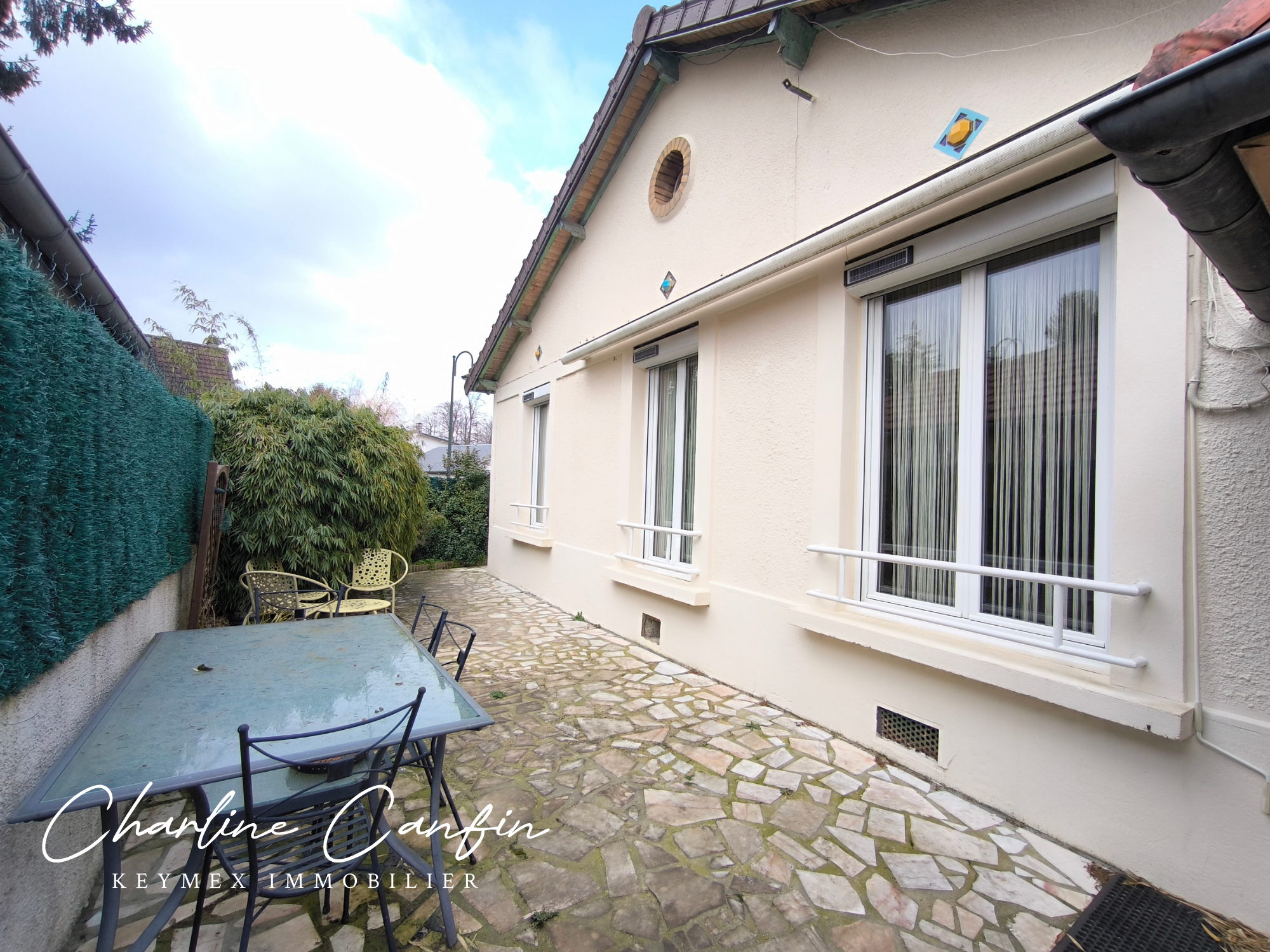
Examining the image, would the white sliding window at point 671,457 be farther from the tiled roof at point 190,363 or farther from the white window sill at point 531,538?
the tiled roof at point 190,363

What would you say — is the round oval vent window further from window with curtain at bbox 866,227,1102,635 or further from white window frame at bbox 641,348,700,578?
window with curtain at bbox 866,227,1102,635

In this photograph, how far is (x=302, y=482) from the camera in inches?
245

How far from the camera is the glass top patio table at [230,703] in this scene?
160 centimetres

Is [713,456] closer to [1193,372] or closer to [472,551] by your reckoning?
[1193,372]

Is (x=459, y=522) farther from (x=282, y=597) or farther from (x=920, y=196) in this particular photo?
(x=920, y=196)

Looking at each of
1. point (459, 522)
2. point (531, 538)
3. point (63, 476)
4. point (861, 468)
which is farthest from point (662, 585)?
point (459, 522)

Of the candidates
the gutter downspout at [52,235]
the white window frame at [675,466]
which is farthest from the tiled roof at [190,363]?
the white window frame at [675,466]

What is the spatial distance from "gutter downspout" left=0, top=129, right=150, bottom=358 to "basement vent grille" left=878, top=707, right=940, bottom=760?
4.60m

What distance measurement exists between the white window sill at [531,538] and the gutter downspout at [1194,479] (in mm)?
6387

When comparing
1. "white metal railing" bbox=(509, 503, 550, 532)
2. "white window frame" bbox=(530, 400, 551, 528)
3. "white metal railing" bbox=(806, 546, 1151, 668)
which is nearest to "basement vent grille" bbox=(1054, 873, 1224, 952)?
"white metal railing" bbox=(806, 546, 1151, 668)

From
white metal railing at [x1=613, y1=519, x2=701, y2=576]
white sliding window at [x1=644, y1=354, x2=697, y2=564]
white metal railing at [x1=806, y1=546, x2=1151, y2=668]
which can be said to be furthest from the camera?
white sliding window at [x1=644, y1=354, x2=697, y2=564]

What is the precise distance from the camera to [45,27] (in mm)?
5270

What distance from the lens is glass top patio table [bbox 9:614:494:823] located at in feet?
5.26

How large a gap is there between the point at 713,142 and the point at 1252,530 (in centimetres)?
466
